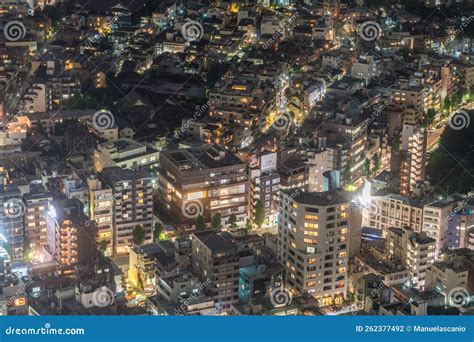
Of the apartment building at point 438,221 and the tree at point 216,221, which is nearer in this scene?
the apartment building at point 438,221

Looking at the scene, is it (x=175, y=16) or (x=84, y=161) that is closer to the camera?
(x=84, y=161)

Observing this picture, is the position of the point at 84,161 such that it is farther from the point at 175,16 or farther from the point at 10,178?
the point at 175,16

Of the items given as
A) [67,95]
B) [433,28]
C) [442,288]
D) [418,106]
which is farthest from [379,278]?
[433,28]

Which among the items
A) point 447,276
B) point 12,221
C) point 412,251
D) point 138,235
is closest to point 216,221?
point 138,235

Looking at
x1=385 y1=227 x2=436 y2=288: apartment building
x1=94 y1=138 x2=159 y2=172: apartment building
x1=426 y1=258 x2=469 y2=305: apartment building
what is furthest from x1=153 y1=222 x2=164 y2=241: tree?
x1=426 y1=258 x2=469 y2=305: apartment building

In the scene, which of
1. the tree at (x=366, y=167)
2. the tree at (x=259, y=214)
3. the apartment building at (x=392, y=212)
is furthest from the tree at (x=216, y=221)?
the tree at (x=366, y=167)

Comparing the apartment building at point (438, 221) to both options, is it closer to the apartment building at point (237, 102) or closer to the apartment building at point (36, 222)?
the apartment building at point (237, 102)
